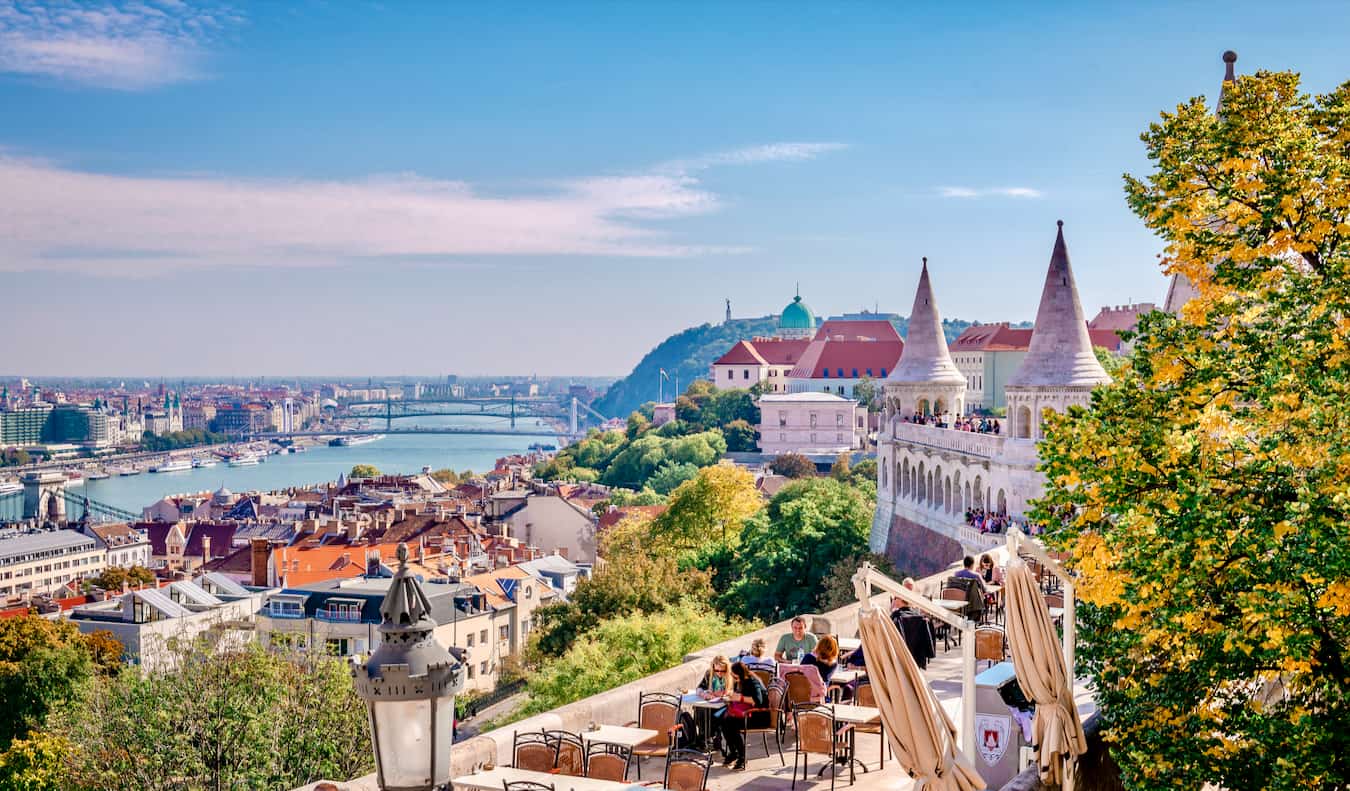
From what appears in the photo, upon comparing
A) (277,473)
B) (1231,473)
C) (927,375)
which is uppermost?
(927,375)

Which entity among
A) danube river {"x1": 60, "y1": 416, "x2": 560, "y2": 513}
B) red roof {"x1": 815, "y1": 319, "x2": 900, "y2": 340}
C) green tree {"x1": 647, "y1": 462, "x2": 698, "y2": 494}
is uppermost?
red roof {"x1": 815, "y1": 319, "x2": 900, "y2": 340}

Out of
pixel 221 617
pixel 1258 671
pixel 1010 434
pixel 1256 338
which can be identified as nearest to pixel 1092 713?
Result: pixel 1258 671

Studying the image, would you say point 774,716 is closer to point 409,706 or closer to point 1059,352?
point 409,706

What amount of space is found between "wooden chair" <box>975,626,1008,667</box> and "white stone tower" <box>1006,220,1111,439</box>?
12265 mm

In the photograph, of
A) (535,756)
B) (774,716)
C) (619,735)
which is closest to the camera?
(535,756)

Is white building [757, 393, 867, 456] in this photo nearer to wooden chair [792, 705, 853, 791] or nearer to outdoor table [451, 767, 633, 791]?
wooden chair [792, 705, 853, 791]

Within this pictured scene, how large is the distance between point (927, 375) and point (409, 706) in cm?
2616

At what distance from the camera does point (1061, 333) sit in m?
20.8

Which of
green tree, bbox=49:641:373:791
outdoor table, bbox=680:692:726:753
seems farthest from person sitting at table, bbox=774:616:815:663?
green tree, bbox=49:641:373:791

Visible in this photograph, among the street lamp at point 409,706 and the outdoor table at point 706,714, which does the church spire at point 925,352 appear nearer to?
the outdoor table at point 706,714

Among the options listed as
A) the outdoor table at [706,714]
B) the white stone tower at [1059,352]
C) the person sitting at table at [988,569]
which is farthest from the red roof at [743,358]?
the outdoor table at [706,714]

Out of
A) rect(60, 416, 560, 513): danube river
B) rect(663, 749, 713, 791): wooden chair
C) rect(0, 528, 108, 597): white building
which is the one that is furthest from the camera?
rect(60, 416, 560, 513): danube river

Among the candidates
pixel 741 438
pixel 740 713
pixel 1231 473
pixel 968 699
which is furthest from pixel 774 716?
pixel 741 438

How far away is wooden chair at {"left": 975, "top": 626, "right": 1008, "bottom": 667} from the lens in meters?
8.89
